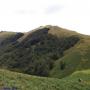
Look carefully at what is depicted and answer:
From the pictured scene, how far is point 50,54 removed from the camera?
11206 centimetres

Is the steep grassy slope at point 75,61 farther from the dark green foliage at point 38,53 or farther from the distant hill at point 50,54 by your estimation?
the dark green foliage at point 38,53

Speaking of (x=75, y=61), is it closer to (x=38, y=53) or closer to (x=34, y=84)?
(x=38, y=53)

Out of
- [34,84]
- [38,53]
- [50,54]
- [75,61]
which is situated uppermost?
[38,53]

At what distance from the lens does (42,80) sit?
1551 inches

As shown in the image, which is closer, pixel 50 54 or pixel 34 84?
pixel 34 84

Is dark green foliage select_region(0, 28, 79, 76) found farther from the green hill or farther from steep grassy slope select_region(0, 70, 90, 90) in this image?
steep grassy slope select_region(0, 70, 90, 90)

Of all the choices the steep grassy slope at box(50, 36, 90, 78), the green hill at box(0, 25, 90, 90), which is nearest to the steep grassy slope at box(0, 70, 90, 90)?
the green hill at box(0, 25, 90, 90)

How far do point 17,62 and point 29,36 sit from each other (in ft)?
108

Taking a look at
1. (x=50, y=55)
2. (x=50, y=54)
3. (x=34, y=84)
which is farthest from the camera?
(x=50, y=54)

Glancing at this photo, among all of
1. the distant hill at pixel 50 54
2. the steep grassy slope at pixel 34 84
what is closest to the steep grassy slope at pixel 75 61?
the distant hill at pixel 50 54

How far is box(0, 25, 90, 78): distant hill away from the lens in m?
91.1

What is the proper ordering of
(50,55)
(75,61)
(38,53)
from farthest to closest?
1. (38,53)
2. (50,55)
3. (75,61)

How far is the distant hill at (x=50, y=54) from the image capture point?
9106cm

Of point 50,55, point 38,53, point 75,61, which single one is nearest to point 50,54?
point 50,55
